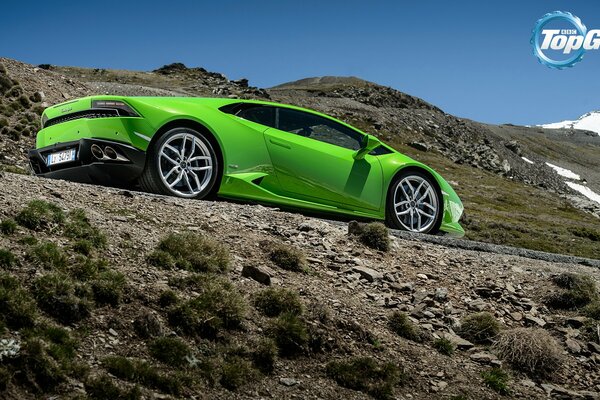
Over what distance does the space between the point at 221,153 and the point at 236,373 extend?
14.8 feet

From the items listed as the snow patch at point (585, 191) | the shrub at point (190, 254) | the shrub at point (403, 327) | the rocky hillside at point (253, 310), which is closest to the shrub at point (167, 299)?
the rocky hillside at point (253, 310)

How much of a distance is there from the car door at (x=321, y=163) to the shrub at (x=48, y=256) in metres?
4.22

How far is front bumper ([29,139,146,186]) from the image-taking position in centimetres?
1029

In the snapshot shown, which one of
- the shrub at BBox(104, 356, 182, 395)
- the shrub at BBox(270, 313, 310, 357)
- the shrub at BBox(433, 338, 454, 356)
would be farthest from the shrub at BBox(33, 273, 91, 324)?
the shrub at BBox(433, 338, 454, 356)

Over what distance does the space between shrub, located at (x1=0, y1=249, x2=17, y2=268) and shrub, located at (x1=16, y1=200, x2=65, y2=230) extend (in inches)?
32.5

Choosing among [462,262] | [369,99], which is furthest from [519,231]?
[369,99]

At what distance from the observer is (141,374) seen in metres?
6.29

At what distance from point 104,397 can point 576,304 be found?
677 cm

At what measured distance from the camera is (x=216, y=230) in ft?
31.8

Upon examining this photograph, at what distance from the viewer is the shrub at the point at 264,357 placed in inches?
281

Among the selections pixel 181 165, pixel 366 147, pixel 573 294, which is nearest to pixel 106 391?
pixel 181 165

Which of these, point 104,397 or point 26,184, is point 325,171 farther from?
point 104,397

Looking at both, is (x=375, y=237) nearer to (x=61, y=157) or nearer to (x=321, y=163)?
(x=321, y=163)

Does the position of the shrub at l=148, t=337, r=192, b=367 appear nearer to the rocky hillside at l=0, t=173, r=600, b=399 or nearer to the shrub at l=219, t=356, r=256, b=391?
the rocky hillside at l=0, t=173, r=600, b=399
